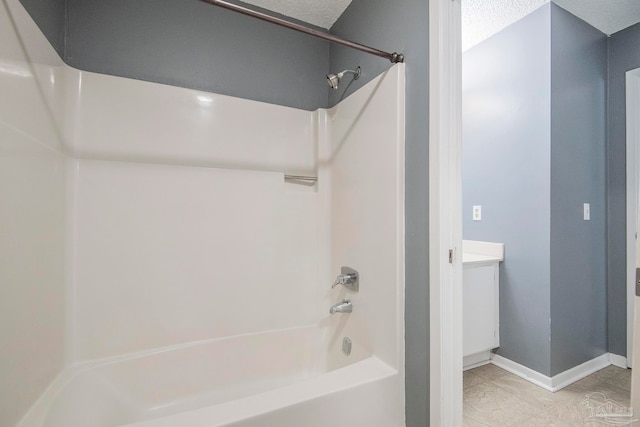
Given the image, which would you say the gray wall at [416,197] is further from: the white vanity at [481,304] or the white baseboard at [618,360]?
the white baseboard at [618,360]

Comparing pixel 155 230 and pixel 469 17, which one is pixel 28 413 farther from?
pixel 469 17

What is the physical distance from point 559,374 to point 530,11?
8.22ft

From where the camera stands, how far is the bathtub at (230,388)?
970mm

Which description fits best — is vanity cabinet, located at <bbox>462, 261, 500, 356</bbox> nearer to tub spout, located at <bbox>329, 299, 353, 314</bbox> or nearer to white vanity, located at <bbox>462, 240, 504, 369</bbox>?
white vanity, located at <bbox>462, 240, 504, 369</bbox>

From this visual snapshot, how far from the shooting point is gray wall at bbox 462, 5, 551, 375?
1892mm

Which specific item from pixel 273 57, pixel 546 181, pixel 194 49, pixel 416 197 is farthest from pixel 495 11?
pixel 194 49

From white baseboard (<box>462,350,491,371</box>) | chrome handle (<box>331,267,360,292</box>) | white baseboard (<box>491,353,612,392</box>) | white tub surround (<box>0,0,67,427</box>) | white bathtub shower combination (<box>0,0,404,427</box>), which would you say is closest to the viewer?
white tub surround (<box>0,0,67,427</box>)

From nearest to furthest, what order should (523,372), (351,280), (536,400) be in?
1. (351,280)
2. (536,400)
3. (523,372)

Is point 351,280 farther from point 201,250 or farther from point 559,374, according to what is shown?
point 559,374

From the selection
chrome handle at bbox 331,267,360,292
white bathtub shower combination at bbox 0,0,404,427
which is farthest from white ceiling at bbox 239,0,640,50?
chrome handle at bbox 331,267,360,292

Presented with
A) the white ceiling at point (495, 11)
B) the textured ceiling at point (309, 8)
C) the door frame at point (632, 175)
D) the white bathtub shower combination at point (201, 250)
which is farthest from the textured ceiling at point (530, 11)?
the white bathtub shower combination at point (201, 250)

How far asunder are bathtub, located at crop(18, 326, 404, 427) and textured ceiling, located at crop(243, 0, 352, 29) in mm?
2033

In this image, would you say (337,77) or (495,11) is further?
(495,11)

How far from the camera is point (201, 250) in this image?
62.6 inches
